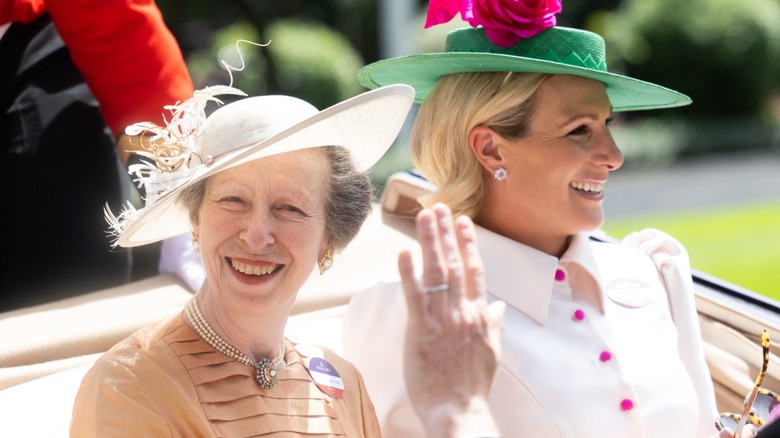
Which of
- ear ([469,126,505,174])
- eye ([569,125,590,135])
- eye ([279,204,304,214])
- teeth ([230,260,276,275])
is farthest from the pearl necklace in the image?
eye ([569,125,590,135])

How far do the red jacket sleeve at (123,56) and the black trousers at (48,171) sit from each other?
0.04 m

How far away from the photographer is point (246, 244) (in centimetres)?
193

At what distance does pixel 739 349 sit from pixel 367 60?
14.6m

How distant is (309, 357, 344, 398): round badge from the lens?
2.07 metres

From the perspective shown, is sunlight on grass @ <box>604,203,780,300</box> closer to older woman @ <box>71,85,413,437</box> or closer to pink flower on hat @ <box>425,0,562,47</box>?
pink flower on hat @ <box>425,0,562,47</box>

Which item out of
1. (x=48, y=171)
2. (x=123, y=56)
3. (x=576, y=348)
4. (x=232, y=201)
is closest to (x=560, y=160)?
(x=576, y=348)

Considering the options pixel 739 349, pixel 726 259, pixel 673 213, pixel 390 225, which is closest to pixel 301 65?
pixel 673 213

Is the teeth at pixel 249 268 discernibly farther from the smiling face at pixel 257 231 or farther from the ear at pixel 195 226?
the ear at pixel 195 226

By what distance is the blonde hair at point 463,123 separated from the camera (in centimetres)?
232

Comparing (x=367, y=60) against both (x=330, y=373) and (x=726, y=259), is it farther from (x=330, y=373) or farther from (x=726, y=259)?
(x=330, y=373)

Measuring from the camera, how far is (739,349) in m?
2.62

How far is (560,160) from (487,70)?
0.25m

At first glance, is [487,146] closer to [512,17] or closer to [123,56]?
[512,17]

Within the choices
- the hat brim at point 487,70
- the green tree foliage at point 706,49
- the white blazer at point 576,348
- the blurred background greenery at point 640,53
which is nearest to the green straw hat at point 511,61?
the hat brim at point 487,70
